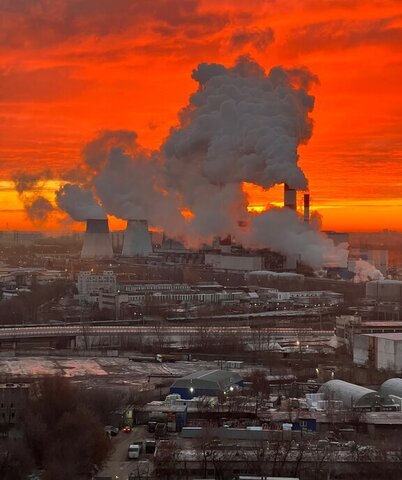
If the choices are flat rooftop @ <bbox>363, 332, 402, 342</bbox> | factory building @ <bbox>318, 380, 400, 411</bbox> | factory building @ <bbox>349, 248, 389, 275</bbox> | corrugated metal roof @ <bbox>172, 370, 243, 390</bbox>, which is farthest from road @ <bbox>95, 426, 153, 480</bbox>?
factory building @ <bbox>349, 248, 389, 275</bbox>

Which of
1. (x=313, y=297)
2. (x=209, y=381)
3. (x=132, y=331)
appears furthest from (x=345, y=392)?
(x=313, y=297)

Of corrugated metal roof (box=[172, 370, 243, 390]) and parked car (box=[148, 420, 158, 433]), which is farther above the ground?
corrugated metal roof (box=[172, 370, 243, 390])

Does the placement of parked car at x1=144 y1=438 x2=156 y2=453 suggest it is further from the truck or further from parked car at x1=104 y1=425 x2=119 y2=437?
parked car at x1=104 y1=425 x2=119 y2=437

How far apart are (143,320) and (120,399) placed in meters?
9.67

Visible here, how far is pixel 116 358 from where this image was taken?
1503 cm

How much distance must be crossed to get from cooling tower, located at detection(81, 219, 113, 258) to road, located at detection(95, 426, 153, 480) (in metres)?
22.8

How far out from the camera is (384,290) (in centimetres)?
→ 2225

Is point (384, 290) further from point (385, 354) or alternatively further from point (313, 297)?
point (385, 354)

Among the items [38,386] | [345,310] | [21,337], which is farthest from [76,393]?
[345,310]

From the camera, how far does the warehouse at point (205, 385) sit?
11.1 m

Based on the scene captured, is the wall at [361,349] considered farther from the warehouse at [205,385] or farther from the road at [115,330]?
the road at [115,330]

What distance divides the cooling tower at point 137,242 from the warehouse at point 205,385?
2054cm

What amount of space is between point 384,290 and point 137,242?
12.0 meters

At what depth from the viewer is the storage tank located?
21812mm
